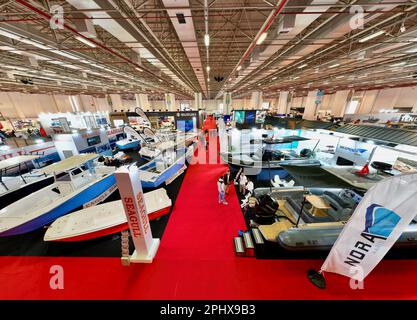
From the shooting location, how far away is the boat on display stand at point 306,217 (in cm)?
329

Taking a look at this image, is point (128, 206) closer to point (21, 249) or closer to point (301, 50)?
point (21, 249)

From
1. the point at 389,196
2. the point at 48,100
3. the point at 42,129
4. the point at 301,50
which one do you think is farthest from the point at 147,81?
the point at 48,100

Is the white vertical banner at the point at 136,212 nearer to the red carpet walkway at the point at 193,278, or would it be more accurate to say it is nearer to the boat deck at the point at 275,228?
the red carpet walkway at the point at 193,278

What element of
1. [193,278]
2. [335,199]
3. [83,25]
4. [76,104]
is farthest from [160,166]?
[76,104]

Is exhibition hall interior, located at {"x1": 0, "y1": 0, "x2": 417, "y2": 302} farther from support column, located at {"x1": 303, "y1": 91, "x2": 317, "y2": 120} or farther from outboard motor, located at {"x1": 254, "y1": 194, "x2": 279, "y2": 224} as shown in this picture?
support column, located at {"x1": 303, "y1": 91, "x2": 317, "y2": 120}

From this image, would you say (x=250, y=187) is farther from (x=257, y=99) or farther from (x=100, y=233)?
(x=257, y=99)

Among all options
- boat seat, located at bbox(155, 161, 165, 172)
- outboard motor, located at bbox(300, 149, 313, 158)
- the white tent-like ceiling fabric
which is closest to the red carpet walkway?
boat seat, located at bbox(155, 161, 165, 172)

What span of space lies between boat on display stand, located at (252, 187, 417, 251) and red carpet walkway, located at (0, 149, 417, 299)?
0.59m

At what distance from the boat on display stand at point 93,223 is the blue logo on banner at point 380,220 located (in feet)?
14.0

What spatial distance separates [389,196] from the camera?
2.19 m

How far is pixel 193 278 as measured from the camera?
3121 mm

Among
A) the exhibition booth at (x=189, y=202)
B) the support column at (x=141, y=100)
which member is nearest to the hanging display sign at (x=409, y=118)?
the exhibition booth at (x=189, y=202)

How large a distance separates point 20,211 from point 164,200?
12.3ft

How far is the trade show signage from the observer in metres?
2.14
